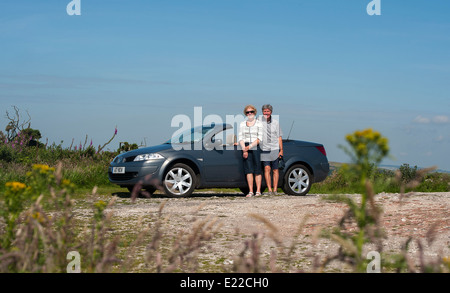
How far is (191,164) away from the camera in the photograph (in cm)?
1314

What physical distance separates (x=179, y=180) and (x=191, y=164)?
51 cm

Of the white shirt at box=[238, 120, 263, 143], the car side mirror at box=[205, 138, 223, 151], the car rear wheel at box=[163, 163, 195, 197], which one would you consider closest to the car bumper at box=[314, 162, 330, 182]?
the white shirt at box=[238, 120, 263, 143]

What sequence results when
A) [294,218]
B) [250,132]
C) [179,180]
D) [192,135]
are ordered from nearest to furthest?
[294,218] < [179,180] < [250,132] < [192,135]

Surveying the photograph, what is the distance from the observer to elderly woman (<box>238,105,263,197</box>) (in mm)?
13219

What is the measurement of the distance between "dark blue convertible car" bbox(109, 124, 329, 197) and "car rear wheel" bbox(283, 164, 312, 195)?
26mm

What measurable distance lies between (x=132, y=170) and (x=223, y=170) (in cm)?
216

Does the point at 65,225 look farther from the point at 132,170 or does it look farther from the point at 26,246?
the point at 132,170

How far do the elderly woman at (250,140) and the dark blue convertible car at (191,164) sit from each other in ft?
0.67

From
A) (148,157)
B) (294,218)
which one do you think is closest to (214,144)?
(148,157)

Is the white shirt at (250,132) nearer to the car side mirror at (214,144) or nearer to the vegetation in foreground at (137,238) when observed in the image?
the car side mirror at (214,144)

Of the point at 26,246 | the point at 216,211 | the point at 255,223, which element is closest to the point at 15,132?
the point at 216,211

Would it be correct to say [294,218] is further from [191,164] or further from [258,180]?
[191,164]

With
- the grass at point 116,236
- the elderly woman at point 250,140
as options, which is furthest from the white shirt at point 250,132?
the grass at point 116,236

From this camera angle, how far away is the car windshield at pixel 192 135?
1344cm
